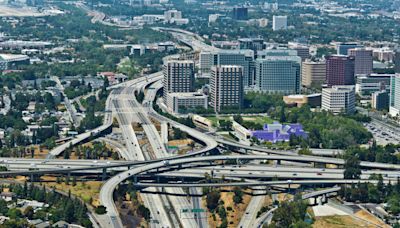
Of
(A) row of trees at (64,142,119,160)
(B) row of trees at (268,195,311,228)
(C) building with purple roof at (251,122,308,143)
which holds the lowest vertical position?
(C) building with purple roof at (251,122,308,143)

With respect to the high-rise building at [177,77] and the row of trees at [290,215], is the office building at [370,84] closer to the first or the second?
the high-rise building at [177,77]

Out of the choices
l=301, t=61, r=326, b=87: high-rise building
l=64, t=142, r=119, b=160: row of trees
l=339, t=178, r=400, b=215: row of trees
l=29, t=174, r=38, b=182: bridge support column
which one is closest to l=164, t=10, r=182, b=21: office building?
l=301, t=61, r=326, b=87: high-rise building

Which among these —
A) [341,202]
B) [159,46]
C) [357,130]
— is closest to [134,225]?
[341,202]

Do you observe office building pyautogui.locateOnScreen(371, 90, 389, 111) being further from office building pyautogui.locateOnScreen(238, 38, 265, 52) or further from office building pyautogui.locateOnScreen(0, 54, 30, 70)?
office building pyautogui.locateOnScreen(0, 54, 30, 70)

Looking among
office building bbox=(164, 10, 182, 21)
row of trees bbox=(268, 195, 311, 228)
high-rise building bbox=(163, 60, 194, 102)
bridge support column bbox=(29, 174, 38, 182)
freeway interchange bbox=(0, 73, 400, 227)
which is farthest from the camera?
office building bbox=(164, 10, 182, 21)

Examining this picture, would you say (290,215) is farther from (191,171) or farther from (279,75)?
(279,75)

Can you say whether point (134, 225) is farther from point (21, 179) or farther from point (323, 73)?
point (323, 73)

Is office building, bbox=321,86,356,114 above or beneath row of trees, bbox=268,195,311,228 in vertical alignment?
beneath

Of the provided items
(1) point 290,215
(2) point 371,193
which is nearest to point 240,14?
(2) point 371,193
